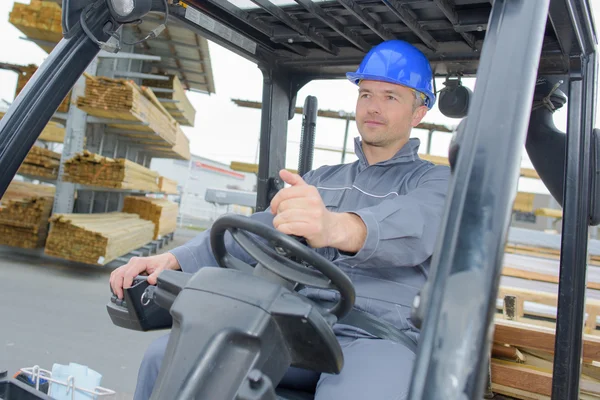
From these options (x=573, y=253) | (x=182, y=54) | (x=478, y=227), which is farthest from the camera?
Result: (x=182, y=54)

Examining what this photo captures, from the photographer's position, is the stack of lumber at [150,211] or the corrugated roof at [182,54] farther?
the stack of lumber at [150,211]

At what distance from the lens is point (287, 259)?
1330 millimetres

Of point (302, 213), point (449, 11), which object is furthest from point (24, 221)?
point (302, 213)

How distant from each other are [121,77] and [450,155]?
31.8ft

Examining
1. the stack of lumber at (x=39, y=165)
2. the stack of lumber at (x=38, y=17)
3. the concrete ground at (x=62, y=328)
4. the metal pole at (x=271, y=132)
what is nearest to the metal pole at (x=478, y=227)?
the metal pole at (x=271, y=132)

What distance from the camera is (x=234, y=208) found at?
22.6 m

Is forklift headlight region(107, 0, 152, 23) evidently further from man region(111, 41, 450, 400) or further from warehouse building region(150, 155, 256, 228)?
warehouse building region(150, 155, 256, 228)

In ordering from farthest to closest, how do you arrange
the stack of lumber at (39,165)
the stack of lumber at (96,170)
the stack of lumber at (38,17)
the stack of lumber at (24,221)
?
1. the stack of lumber at (39,165)
2. the stack of lumber at (24,221)
3. the stack of lumber at (38,17)
4. the stack of lumber at (96,170)

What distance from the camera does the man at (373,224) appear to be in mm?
1375

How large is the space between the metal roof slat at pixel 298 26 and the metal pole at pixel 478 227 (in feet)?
4.25

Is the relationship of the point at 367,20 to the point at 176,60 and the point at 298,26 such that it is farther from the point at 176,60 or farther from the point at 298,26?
the point at 176,60

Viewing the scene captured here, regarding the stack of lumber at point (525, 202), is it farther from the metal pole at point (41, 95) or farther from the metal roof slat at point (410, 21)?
the metal pole at point (41, 95)

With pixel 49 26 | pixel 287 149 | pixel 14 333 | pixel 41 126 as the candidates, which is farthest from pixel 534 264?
pixel 49 26

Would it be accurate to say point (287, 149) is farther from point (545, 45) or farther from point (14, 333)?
point (14, 333)
